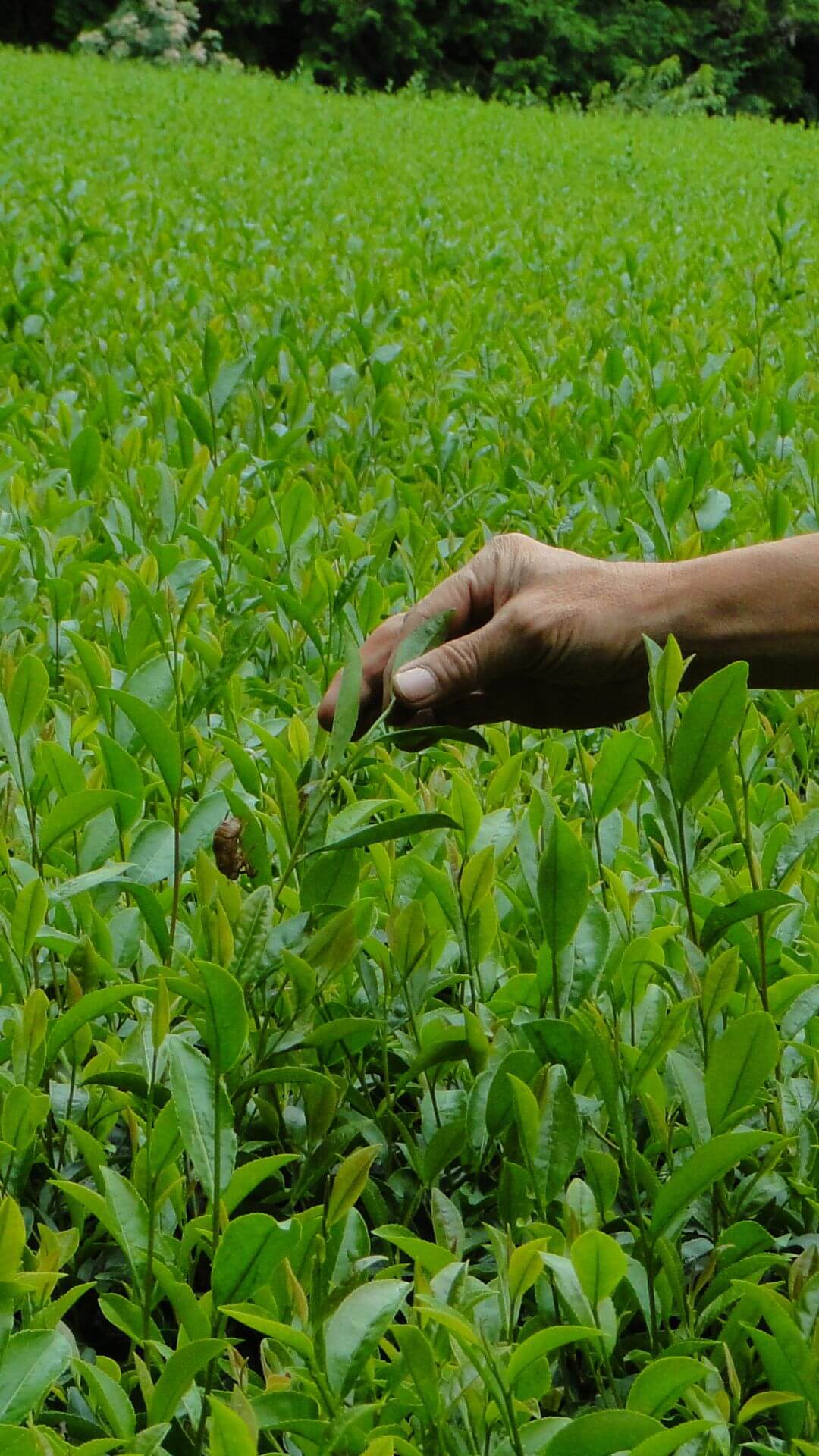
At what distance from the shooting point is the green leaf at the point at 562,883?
4.13 feet

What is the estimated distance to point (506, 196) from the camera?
30.5ft

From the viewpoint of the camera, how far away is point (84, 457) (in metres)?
2.68

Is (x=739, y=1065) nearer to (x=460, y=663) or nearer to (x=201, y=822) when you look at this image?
(x=460, y=663)

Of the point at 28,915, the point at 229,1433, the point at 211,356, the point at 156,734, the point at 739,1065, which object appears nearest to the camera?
the point at 229,1433

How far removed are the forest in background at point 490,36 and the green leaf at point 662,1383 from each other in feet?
91.5

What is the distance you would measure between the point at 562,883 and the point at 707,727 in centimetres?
18

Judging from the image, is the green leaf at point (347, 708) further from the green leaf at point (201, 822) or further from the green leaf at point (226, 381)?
the green leaf at point (226, 381)

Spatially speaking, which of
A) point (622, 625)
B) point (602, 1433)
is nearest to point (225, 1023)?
point (602, 1433)

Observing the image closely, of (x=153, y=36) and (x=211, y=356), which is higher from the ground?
(x=153, y=36)

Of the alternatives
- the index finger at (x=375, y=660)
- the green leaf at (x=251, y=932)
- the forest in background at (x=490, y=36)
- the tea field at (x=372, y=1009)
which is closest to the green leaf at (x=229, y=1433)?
the tea field at (x=372, y=1009)

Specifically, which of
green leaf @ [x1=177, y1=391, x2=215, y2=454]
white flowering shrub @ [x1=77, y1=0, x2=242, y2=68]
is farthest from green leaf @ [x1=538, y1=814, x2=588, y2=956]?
white flowering shrub @ [x1=77, y1=0, x2=242, y2=68]

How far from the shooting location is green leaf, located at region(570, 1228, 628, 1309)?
0.96 m

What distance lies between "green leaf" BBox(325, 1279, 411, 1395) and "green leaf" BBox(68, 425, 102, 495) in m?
1.97

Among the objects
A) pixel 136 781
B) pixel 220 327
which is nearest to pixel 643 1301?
pixel 136 781
